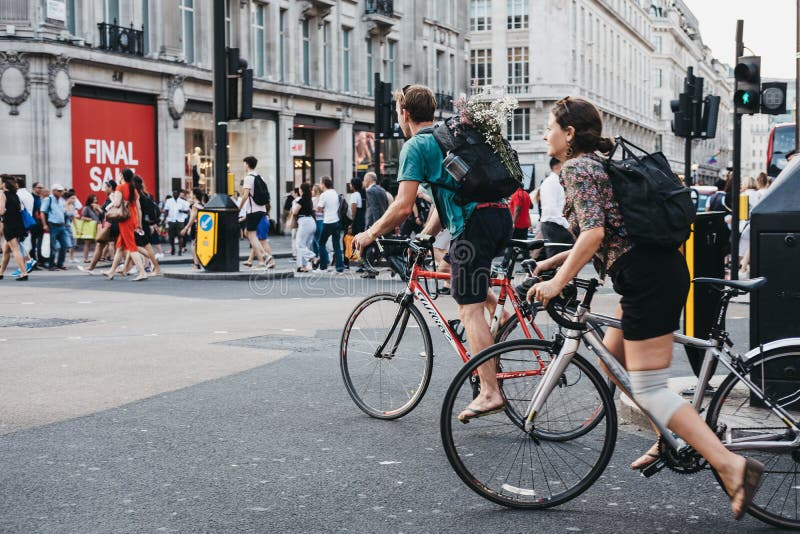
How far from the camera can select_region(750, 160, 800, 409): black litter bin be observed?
551 cm

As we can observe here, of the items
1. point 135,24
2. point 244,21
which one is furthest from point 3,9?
point 244,21

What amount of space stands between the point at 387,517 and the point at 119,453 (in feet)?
5.55

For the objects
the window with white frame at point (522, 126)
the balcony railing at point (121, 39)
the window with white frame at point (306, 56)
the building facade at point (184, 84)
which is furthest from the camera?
the window with white frame at point (522, 126)

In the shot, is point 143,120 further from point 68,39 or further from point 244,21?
point 244,21

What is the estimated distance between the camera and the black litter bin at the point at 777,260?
18.1ft

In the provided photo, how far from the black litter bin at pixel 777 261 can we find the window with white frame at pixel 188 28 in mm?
28336

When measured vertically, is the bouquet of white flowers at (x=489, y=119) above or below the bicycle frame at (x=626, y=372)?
above

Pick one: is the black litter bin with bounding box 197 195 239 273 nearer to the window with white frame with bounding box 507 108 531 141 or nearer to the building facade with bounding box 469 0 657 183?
the building facade with bounding box 469 0 657 183

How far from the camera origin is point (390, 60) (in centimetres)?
4522

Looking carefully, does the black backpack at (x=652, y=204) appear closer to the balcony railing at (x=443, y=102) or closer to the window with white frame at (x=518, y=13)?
the balcony railing at (x=443, y=102)

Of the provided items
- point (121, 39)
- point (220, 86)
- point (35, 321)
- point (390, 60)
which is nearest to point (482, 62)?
point (390, 60)

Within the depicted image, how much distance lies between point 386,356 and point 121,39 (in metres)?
25.0

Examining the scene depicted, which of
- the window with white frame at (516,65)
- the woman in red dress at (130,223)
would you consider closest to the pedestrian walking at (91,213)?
the woman in red dress at (130,223)

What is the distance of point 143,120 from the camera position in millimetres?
29906
